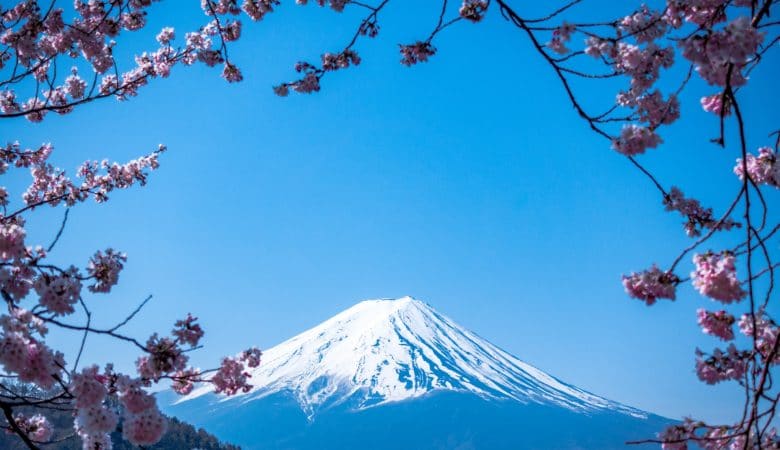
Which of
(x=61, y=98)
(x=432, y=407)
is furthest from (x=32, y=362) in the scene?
(x=432, y=407)

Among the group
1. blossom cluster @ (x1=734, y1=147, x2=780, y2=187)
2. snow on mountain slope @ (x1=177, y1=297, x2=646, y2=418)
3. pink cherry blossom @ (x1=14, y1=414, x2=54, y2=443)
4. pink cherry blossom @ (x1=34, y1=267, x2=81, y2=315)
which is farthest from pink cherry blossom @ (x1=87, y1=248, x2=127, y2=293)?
snow on mountain slope @ (x1=177, y1=297, x2=646, y2=418)

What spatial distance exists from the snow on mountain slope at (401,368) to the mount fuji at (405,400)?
269mm

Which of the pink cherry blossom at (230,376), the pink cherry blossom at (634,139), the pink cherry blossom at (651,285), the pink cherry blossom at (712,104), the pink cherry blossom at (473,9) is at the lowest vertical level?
the pink cherry blossom at (651,285)

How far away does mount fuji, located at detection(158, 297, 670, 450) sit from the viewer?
394ft

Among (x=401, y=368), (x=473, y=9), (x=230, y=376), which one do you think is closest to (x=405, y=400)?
(x=401, y=368)

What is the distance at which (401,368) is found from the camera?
14475 centimetres

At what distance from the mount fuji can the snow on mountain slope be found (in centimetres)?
27

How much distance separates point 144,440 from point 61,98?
14.3 ft

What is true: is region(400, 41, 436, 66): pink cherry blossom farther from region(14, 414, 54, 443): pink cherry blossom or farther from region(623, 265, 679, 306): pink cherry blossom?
region(14, 414, 54, 443): pink cherry blossom

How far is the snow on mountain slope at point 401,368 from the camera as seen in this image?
13812 cm

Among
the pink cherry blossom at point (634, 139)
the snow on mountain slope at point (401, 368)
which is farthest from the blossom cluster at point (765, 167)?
the snow on mountain slope at point (401, 368)

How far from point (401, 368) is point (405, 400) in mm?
11729

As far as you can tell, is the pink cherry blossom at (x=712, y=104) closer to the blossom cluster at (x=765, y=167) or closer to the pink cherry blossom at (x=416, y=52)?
the blossom cluster at (x=765, y=167)

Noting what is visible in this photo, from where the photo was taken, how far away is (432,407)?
Result: 429 feet
